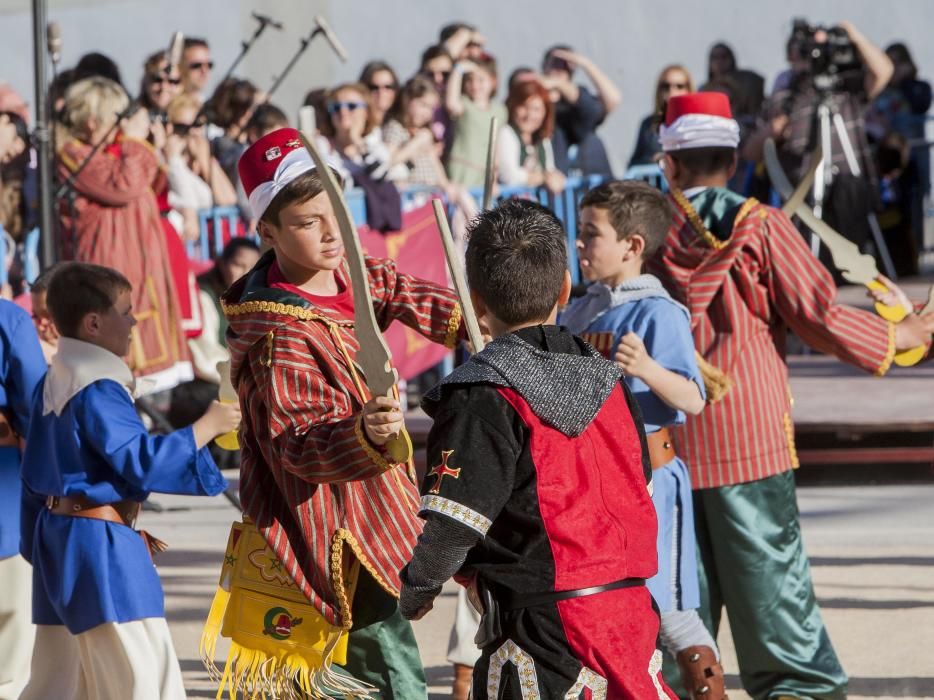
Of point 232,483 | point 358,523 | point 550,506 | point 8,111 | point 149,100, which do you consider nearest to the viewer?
point 550,506

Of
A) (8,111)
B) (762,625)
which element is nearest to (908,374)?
(8,111)

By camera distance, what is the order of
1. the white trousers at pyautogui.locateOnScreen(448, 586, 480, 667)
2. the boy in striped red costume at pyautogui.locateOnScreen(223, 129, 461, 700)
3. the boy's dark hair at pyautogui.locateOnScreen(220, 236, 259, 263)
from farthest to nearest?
the boy's dark hair at pyautogui.locateOnScreen(220, 236, 259, 263)
the white trousers at pyautogui.locateOnScreen(448, 586, 480, 667)
the boy in striped red costume at pyautogui.locateOnScreen(223, 129, 461, 700)

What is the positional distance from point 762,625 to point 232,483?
4.57 metres

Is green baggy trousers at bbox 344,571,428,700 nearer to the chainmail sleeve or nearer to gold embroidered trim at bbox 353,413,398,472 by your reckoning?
gold embroidered trim at bbox 353,413,398,472

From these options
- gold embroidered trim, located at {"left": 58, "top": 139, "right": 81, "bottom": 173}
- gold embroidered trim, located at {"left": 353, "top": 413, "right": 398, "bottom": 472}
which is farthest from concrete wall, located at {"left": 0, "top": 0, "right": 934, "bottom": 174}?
gold embroidered trim, located at {"left": 353, "top": 413, "right": 398, "bottom": 472}

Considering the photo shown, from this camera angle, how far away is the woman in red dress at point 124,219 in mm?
8602

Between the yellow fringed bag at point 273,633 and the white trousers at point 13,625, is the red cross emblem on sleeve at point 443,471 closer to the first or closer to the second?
the yellow fringed bag at point 273,633

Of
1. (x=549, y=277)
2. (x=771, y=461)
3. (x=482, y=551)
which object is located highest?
(x=549, y=277)

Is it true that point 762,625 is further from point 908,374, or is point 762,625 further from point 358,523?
point 908,374

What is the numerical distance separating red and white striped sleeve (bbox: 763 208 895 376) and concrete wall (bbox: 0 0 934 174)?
1088 centimetres

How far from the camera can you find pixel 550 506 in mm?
2715

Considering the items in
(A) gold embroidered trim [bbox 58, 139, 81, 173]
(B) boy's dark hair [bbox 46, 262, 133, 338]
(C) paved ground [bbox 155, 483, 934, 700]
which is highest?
(A) gold embroidered trim [bbox 58, 139, 81, 173]

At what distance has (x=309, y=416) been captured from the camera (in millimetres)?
3174

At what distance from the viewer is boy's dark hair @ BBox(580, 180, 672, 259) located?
13.5 feet
